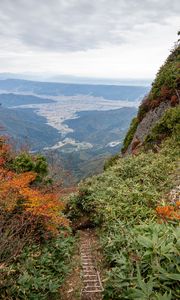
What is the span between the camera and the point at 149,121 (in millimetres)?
29188

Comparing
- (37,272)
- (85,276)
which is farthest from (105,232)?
(37,272)

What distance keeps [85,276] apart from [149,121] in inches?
859

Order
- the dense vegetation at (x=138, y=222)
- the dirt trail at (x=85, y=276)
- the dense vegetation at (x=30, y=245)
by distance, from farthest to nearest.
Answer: the dirt trail at (x=85, y=276) → the dense vegetation at (x=30, y=245) → the dense vegetation at (x=138, y=222)

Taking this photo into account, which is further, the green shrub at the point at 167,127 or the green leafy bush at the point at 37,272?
the green shrub at the point at 167,127

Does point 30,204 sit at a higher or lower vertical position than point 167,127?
lower

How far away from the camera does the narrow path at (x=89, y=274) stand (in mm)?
7922

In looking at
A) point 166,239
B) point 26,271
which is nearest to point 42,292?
point 26,271

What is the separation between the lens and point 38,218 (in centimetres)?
1037

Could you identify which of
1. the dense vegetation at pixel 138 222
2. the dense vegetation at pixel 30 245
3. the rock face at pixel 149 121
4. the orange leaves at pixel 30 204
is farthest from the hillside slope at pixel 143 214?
the orange leaves at pixel 30 204

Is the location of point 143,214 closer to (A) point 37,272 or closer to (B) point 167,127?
(A) point 37,272

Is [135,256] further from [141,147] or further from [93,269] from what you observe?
[141,147]

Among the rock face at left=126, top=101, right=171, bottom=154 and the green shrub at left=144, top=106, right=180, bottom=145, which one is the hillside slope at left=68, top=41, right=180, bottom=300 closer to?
the green shrub at left=144, top=106, right=180, bottom=145

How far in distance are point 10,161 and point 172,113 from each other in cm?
1191

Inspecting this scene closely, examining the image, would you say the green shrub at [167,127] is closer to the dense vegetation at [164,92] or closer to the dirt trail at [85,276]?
the dense vegetation at [164,92]
